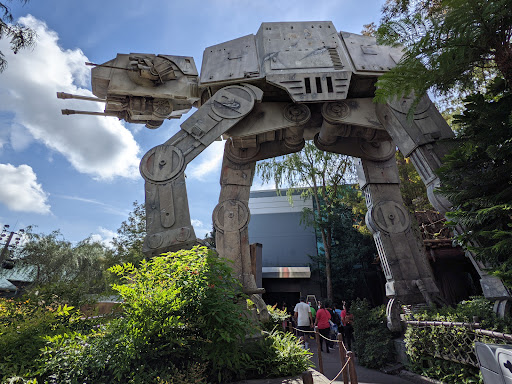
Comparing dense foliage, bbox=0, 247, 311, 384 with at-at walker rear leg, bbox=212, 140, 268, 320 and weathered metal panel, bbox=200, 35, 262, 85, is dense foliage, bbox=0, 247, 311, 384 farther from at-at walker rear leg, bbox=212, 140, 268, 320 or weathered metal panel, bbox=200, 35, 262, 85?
weathered metal panel, bbox=200, 35, 262, 85

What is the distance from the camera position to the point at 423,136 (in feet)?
17.0

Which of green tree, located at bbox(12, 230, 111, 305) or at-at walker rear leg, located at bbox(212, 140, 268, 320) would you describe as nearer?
at-at walker rear leg, located at bbox(212, 140, 268, 320)

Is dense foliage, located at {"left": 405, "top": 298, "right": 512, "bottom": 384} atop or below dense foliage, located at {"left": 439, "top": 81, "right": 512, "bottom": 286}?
below

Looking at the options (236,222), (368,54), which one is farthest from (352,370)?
(368,54)

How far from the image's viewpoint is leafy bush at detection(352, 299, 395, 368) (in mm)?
5746

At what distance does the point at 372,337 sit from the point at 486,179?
4.13 m

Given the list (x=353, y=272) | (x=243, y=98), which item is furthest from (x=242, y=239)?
(x=353, y=272)

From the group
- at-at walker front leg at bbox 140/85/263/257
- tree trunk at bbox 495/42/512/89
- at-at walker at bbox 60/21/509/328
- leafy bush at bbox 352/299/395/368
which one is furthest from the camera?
leafy bush at bbox 352/299/395/368

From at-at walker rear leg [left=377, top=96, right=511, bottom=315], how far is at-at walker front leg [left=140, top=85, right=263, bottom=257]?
8.50 feet

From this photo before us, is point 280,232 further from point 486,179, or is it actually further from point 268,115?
point 486,179

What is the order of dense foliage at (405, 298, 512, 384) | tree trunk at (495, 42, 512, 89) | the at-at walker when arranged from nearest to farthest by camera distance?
tree trunk at (495, 42, 512, 89) → dense foliage at (405, 298, 512, 384) → the at-at walker

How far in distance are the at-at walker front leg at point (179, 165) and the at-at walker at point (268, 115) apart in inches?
0.7

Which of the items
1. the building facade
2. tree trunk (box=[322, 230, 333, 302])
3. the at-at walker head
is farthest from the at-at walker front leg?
the building facade

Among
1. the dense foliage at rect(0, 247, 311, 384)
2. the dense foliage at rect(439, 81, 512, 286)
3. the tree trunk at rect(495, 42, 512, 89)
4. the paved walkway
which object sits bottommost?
the paved walkway
